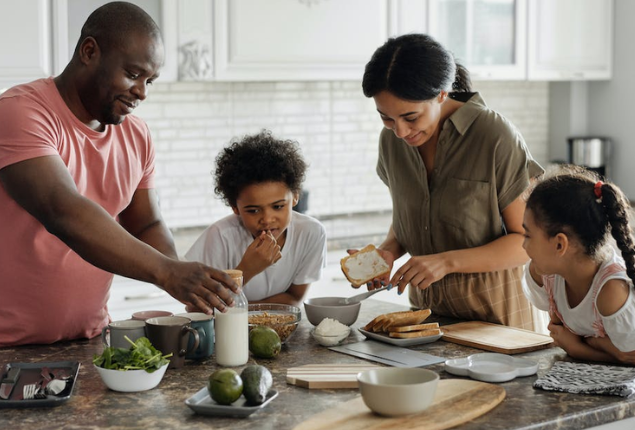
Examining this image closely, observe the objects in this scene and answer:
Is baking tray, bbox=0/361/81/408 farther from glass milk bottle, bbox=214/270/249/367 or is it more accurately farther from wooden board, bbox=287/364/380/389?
wooden board, bbox=287/364/380/389

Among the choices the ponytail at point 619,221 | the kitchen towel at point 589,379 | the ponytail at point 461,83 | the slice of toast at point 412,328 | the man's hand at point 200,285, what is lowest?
the kitchen towel at point 589,379

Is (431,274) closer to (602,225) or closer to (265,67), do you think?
(602,225)

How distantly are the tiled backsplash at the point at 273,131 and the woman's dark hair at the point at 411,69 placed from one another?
2.22m

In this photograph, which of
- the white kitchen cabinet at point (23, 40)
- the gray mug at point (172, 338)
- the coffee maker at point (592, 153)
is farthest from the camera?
the coffee maker at point (592, 153)

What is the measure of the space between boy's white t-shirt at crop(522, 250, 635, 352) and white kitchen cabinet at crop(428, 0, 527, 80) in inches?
100

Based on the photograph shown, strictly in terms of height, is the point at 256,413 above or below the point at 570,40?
below

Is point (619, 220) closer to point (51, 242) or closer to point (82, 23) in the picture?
point (51, 242)

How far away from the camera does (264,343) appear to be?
6.84 feet

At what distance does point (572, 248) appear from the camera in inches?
84.2

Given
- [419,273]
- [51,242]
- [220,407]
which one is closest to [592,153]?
[419,273]

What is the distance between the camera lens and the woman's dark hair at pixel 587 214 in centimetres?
210

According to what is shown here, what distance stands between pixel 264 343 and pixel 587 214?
2.70ft

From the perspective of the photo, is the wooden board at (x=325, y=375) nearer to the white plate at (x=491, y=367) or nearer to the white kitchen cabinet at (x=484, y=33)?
the white plate at (x=491, y=367)

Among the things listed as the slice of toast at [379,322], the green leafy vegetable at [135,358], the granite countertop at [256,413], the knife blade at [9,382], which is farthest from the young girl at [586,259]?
the knife blade at [9,382]
